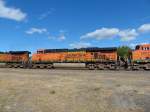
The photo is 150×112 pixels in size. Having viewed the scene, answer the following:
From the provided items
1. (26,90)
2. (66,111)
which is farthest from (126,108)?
(26,90)

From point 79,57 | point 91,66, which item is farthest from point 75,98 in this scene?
point 79,57

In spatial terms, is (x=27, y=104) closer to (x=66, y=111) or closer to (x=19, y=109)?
(x=19, y=109)

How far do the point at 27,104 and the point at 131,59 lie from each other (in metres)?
26.3

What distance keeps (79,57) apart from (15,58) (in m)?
14.8

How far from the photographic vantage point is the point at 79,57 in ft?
146

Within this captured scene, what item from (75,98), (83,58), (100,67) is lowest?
(75,98)

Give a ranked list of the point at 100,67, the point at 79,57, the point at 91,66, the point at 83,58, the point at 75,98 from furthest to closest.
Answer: the point at 79,57
the point at 83,58
the point at 91,66
the point at 100,67
the point at 75,98

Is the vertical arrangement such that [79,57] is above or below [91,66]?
above

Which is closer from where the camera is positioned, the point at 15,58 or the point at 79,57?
the point at 79,57

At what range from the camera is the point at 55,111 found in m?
13.7

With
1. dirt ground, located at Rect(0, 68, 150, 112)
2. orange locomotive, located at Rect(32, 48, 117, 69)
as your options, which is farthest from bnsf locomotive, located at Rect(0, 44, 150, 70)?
dirt ground, located at Rect(0, 68, 150, 112)

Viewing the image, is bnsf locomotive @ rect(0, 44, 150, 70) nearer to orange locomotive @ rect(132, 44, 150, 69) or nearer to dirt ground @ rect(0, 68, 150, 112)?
orange locomotive @ rect(132, 44, 150, 69)

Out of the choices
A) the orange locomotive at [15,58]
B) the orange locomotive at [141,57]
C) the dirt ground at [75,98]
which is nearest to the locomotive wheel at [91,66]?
the orange locomotive at [141,57]

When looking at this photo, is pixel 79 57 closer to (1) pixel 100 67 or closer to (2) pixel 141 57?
(1) pixel 100 67
